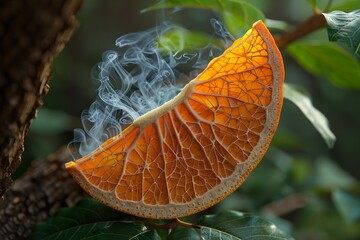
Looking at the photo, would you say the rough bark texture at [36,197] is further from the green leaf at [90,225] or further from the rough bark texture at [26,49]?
the rough bark texture at [26,49]

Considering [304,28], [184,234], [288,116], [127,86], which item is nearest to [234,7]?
[304,28]

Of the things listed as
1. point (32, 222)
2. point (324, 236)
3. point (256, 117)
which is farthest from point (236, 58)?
point (324, 236)

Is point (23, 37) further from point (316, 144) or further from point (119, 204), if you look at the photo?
point (316, 144)

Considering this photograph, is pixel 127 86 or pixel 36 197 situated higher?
pixel 127 86

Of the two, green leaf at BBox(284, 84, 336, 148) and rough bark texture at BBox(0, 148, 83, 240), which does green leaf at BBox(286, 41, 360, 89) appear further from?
rough bark texture at BBox(0, 148, 83, 240)

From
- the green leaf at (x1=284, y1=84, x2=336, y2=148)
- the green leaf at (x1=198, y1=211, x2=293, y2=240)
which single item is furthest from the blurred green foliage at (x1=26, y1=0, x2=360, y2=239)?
the green leaf at (x1=198, y1=211, x2=293, y2=240)

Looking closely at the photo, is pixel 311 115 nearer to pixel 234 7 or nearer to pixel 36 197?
pixel 234 7
